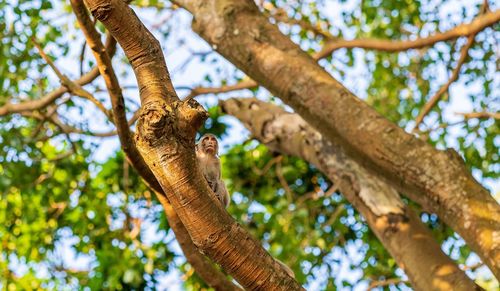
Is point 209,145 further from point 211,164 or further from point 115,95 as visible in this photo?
point 115,95

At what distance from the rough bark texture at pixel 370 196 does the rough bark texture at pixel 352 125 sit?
0.40m

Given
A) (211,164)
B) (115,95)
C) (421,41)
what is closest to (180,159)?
(115,95)

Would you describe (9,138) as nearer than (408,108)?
Yes

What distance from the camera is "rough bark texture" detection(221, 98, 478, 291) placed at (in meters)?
5.32

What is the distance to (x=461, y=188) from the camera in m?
4.97

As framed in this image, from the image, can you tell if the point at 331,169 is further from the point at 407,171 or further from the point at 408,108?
the point at 408,108

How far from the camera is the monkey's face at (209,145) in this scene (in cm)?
541

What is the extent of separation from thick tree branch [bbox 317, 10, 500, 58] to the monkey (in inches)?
82.5

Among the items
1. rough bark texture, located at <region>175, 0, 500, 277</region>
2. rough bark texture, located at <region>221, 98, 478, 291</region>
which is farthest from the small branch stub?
rough bark texture, located at <region>221, 98, 478, 291</region>

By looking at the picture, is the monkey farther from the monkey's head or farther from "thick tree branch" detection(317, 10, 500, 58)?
"thick tree branch" detection(317, 10, 500, 58)

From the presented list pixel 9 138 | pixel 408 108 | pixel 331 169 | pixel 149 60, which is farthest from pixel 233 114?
pixel 149 60

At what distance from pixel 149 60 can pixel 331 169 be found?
3.16 m

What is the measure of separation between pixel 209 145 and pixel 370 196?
142cm

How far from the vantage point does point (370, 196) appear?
6.05 metres
